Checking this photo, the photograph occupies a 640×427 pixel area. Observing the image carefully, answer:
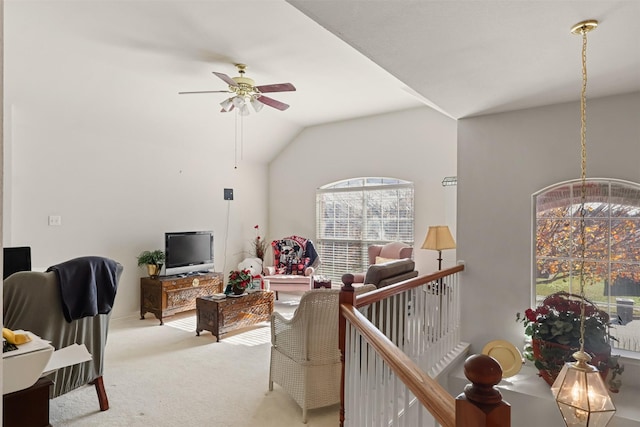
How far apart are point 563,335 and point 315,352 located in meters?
2.02

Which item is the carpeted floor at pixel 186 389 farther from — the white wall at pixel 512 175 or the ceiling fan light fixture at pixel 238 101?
the ceiling fan light fixture at pixel 238 101

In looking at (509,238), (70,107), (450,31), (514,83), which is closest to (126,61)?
(70,107)

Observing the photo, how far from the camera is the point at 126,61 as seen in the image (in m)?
3.96

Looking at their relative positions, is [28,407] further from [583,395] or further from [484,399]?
[583,395]

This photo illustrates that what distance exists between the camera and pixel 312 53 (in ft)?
12.8

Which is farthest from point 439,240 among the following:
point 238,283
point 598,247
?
point 238,283

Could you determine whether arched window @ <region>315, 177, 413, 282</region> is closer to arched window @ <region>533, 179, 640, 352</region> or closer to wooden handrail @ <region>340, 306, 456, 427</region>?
arched window @ <region>533, 179, 640, 352</region>

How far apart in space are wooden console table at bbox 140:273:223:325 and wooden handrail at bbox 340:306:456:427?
159 inches

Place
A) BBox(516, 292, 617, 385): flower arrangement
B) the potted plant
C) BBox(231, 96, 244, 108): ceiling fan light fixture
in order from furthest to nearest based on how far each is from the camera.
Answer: the potted plant
BBox(231, 96, 244, 108): ceiling fan light fixture
BBox(516, 292, 617, 385): flower arrangement

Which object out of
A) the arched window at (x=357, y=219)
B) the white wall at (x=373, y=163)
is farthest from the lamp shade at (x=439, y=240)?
the arched window at (x=357, y=219)

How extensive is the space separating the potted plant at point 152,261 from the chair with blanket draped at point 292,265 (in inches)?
64.4

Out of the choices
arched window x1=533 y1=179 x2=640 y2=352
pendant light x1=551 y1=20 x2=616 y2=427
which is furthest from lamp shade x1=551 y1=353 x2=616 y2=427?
arched window x1=533 y1=179 x2=640 y2=352

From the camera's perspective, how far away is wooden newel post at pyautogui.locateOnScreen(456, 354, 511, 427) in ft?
2.73

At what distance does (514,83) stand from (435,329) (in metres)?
2.18
